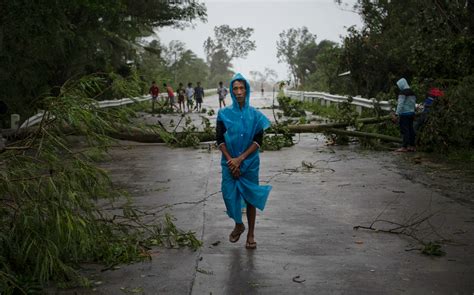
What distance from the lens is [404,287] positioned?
4.79m

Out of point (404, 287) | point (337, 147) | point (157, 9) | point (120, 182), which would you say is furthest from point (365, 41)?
point (404, 287)

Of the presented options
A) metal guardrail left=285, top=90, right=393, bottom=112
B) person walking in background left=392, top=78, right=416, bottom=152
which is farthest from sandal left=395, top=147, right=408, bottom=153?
metal guardrail left=285, top=90, right=393, bottom=112

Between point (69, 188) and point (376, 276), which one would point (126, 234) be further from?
point (376, 276)

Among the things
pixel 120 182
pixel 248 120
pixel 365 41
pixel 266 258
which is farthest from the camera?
pixel 365 41

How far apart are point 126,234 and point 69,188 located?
105 cm

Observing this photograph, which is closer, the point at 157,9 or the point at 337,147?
the point at 337,147

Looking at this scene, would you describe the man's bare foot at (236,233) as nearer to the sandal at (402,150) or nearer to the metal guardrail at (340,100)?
the sandal at (402,150)

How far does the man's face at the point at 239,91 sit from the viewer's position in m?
6.27

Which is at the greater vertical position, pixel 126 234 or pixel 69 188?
pixel 69 188

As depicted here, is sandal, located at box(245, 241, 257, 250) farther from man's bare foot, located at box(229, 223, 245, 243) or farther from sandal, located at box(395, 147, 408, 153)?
sandal, located at box(395, 147, 408, 153)

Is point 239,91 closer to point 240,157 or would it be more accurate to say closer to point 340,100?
point 240,157

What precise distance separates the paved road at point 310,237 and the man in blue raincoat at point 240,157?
38cm

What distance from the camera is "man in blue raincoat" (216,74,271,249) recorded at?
6.16m

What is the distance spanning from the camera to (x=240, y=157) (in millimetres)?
6145
